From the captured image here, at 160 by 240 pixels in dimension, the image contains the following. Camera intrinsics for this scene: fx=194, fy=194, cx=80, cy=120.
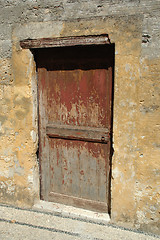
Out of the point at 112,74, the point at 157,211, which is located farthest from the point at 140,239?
the point at 112,74

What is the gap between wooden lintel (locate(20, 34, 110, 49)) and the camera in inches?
83.6

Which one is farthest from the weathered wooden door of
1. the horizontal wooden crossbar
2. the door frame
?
the door frame

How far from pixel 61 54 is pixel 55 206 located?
2051 millimetres

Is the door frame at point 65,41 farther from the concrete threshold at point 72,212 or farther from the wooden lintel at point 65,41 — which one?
the concrete threshold at point 72,212

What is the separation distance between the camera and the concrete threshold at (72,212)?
2.48 m

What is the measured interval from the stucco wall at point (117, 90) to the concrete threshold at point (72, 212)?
0.16 metres

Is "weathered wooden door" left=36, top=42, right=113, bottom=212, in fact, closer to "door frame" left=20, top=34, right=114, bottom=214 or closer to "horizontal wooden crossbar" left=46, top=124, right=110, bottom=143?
"horizontal wooden crossbar" left=46, top=124, right=110, bottom=143

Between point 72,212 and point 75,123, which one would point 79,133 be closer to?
point 75,123

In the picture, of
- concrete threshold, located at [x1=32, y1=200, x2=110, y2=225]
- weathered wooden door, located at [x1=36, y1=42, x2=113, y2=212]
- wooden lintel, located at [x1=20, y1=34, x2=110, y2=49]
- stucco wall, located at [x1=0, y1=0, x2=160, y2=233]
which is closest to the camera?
stucco wall, located at [x1=0, y1=0, x2=160, y2=233]

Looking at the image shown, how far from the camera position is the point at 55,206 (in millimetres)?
2707

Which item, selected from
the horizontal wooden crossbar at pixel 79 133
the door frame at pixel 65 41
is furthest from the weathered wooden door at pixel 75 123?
the door frame at pixel 65 41

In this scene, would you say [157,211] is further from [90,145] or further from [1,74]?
[1,74]

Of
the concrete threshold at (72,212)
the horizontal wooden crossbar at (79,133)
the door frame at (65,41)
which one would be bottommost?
the concrete threshold at (72,212)

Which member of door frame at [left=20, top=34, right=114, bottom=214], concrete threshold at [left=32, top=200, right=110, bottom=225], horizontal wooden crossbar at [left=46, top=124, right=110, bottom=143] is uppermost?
door frame at [left=20, top=34, right=114, bottom=214]
